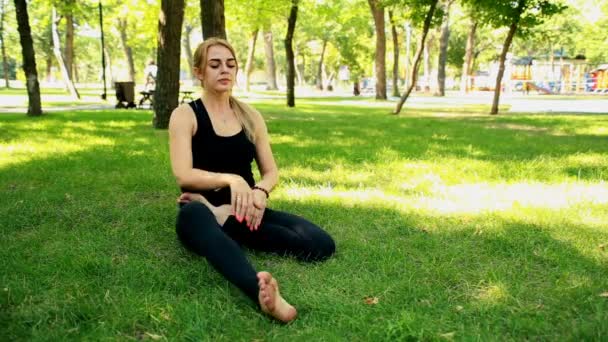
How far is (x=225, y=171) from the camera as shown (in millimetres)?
3740

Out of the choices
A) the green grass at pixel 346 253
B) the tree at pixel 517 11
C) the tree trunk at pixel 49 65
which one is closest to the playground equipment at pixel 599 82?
the tree at pixel 517 11

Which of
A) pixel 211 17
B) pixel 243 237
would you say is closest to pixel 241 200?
pixel 243 237

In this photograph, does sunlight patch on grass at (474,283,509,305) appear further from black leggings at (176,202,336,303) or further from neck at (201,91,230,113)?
neck at (201,91,230,113)

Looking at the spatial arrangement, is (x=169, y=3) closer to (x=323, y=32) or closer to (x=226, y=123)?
(x=226, y=123)

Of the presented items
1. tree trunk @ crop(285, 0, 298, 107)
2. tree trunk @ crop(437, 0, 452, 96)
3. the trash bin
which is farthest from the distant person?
tree trunk @ crop(437, 0, 452, 96)

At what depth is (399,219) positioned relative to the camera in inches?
184

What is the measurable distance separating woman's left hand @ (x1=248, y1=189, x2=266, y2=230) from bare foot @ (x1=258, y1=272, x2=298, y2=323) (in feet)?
2.46

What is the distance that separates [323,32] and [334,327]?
4837 cm

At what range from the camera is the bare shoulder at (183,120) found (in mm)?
3547

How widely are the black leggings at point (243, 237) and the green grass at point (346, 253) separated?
113 millimetres

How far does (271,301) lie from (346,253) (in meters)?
1.23

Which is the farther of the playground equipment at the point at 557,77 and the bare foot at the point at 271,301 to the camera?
the playground equipment at the point at 557,77

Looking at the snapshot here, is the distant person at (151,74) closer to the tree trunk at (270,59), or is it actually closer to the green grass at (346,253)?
the green grass at (346,253)

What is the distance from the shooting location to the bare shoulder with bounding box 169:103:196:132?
11.6ft
